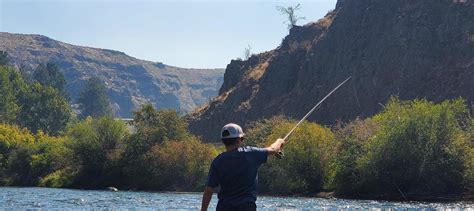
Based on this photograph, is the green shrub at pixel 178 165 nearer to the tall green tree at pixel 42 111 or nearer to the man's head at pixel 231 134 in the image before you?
the man's head at pixel 231 134

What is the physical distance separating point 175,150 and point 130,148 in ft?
20.8

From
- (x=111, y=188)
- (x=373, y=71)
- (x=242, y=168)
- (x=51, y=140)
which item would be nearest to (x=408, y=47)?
(x=373, y=71)

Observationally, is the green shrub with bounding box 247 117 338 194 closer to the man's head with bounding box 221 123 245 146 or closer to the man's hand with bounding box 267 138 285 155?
the man's hand with bounding box 267 138 285 155

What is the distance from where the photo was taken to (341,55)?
107812 millimetres

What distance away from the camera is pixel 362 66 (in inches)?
4043

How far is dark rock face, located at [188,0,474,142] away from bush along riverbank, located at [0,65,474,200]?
16429 millimetres

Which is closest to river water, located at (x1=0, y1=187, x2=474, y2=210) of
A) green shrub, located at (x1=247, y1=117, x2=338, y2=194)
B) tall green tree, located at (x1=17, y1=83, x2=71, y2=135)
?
green shrub, located at (x1=247, y1=117, x2=338, y2=194)

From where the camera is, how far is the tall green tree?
16775 centimetres

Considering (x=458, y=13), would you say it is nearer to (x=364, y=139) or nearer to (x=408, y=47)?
(x=408, y=47)

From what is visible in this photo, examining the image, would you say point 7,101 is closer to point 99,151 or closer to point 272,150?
point 99,151

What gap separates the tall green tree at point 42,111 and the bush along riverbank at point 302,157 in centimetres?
6410

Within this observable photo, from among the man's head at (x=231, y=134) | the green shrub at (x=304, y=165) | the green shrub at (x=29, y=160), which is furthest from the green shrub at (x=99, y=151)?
the man's head at (x=231, y=134)

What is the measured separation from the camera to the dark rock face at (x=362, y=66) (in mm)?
93438

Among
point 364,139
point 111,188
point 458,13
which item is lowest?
point 111,188
